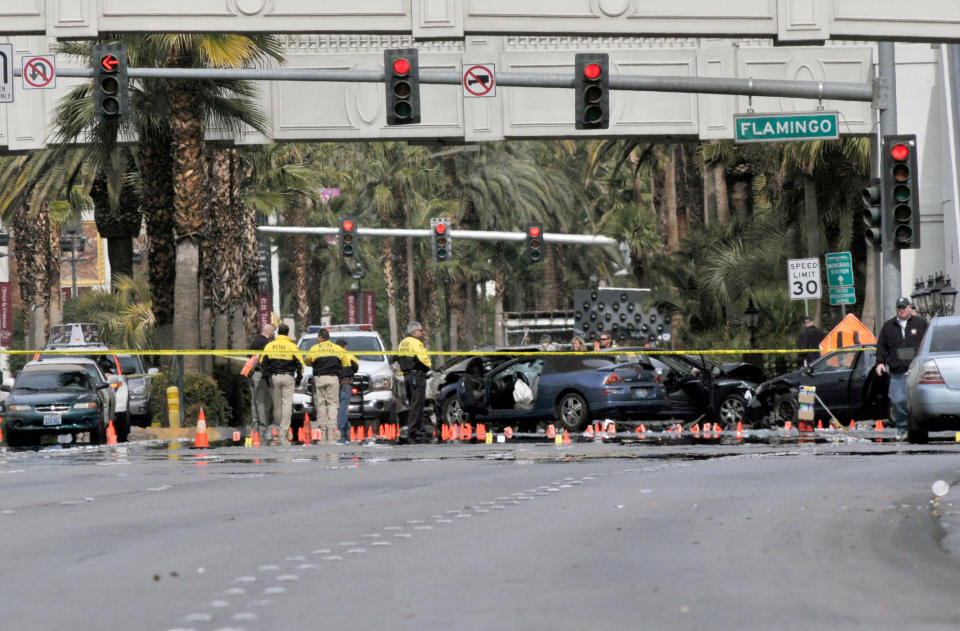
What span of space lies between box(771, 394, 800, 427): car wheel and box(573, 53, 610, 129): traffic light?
19.4ft

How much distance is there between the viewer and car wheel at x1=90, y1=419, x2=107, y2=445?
2877 centimetres

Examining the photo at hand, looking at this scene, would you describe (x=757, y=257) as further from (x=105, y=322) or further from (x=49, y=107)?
(x=105, y=322)

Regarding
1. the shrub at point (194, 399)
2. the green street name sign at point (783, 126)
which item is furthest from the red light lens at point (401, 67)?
the shrub at point (194, 399)

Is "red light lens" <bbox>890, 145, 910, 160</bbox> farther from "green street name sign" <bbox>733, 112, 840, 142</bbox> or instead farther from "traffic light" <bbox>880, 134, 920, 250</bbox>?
"green street name sign" <bbox>733, 112, 840, 142</bbox>

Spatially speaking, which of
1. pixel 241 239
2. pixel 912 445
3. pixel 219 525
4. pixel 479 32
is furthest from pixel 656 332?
pixel 219 525

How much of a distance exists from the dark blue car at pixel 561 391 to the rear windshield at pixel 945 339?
753 centimetres

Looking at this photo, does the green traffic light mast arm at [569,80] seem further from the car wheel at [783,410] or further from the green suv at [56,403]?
the green suv at [56,403]

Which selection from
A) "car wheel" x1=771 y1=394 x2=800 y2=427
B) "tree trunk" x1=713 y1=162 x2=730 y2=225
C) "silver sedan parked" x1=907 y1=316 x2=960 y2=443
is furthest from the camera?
"tree trunk" x1=713 y1=162 x2=730 y2=225

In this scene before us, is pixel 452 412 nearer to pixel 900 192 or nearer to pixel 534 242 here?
pixel 900 192

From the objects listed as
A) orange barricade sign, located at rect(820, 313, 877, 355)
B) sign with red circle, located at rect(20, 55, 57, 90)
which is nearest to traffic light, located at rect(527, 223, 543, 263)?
orange barricade sign, located at rect(820, 313, 877, 355)

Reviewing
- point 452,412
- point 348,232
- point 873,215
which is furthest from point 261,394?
point 348,232

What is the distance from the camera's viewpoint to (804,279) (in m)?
32.5

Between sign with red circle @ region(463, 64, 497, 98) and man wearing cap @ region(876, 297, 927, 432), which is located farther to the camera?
sign with red circle @ region(463, 64, 497, 98)

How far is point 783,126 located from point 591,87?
10.5 feet
